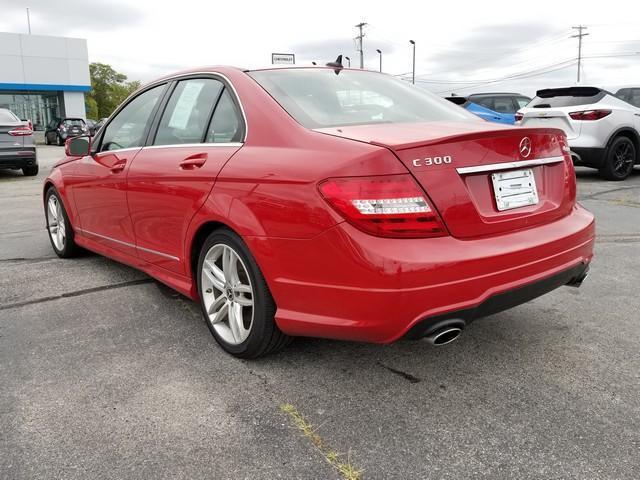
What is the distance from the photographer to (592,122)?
899cm

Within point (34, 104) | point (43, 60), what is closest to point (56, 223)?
point (43, 60)

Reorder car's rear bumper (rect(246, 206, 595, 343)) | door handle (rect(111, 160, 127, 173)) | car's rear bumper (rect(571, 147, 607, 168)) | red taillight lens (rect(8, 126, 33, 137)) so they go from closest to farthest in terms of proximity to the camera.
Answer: car's rear bumper (rect(246, 206, 595, 343)) → door handle (rect(111, 160, 127, 173)) → car's rear bumper (rect(571, 147, 607, 168)) → red taillight lens (rect(8, 126, 33, 137))

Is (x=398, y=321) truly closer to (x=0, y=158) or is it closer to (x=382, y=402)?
(x=382, y=402)

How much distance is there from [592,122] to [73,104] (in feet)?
134

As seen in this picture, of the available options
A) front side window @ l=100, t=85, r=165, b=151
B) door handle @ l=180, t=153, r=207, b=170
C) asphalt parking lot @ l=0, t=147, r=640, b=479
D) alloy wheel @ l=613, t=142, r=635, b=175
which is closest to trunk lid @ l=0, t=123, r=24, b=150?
front side window @ l=100, t=85, r=165, b=151

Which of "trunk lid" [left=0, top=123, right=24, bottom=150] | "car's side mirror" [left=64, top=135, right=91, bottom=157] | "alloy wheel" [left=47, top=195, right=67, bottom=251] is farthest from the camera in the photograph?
"trunk lid" [left=0, top=123, right=24, bottom=150]

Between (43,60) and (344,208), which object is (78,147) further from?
(43,60)

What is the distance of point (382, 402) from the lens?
246cm

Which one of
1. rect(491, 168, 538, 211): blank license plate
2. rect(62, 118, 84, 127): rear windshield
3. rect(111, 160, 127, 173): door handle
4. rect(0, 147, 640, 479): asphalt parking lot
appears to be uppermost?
rect(62, 118, 84, 127): rear windshield

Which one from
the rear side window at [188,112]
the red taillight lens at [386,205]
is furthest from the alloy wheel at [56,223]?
the red taillight lens at [386,205]

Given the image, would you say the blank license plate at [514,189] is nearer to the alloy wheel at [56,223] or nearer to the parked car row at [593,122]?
the alloy wheel at [56,223]

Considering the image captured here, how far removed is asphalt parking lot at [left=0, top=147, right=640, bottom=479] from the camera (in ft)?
6.74

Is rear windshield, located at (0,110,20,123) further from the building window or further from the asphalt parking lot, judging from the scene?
the building window

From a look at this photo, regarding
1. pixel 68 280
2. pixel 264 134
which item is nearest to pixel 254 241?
pixel 264 134
